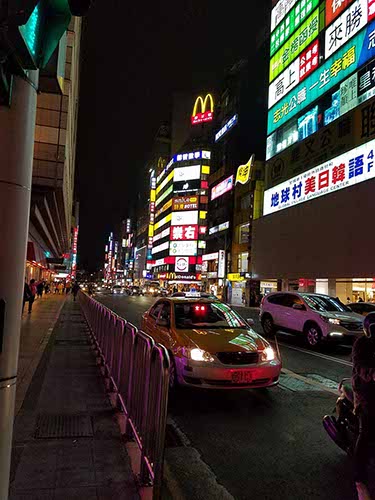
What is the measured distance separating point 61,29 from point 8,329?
1.99 m

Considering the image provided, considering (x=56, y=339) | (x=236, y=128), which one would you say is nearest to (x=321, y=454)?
(x=56, y=339)

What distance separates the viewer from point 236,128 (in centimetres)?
7144

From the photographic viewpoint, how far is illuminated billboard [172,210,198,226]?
95.5m

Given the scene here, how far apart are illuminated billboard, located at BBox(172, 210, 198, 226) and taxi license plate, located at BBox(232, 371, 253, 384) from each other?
292 feet

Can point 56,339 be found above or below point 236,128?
below

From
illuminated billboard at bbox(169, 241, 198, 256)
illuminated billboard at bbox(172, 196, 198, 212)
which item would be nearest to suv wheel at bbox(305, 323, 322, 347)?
illuminated billboard at bbox(169, 241, 198, 256)

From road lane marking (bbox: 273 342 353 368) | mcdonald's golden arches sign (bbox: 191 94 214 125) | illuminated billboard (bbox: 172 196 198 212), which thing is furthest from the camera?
illuminated billboard (bbox: 172 196 198 212)

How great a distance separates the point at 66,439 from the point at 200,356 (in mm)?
2472

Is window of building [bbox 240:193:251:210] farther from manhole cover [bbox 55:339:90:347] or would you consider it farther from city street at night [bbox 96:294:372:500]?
city street at night [bbox 96:294:372:500]

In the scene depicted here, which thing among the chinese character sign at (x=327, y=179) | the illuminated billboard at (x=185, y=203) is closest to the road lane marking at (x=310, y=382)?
the chinese character sign at (x=327, y=179)

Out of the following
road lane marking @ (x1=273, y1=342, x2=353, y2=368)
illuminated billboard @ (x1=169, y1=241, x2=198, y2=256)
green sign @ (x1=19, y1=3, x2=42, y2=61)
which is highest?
illuminated billboard @ (x1=169, y1=241, x2=198, y2=256)

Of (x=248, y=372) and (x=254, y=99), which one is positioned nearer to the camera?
(x=248, y=372)

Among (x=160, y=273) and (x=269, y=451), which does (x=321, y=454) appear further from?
(x=160, y=273)

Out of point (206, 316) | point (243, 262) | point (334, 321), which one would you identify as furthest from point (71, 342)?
point (243, 262)
